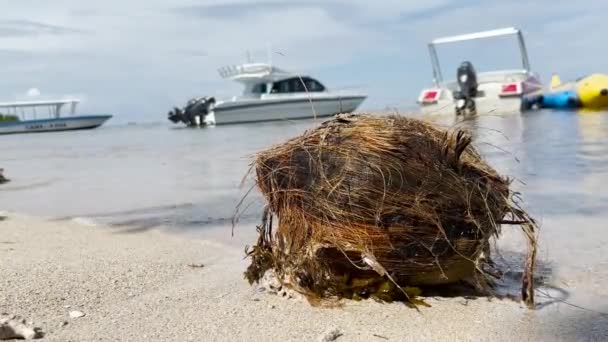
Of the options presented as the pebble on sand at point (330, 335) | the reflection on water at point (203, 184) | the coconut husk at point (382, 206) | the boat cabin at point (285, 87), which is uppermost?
the boat cabin at point (285, 87)

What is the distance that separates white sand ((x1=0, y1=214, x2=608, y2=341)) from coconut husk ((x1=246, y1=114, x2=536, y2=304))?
0.58ft

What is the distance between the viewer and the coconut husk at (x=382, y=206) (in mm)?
3137

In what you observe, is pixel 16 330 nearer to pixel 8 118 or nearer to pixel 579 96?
pixel 579 96

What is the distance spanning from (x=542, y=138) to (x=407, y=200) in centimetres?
1343

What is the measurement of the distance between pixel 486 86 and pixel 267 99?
524 inches

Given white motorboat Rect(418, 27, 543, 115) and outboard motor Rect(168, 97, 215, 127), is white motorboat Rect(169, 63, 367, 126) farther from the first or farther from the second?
white motorboat Rect(418, 27, 543, 115)

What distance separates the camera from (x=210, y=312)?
3.20 meters

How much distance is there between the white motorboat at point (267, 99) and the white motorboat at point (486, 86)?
7362 millimetres

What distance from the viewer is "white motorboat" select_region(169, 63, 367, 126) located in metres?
38.0

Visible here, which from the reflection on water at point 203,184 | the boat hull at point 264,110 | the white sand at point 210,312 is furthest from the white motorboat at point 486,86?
the white sand at point 210,312

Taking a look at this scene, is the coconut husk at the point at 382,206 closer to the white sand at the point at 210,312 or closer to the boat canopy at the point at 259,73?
the white sand at the point at 210,312

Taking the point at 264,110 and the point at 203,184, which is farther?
the point at 264,110

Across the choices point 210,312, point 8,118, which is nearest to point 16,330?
point 210,312

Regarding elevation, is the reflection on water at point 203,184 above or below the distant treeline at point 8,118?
below
